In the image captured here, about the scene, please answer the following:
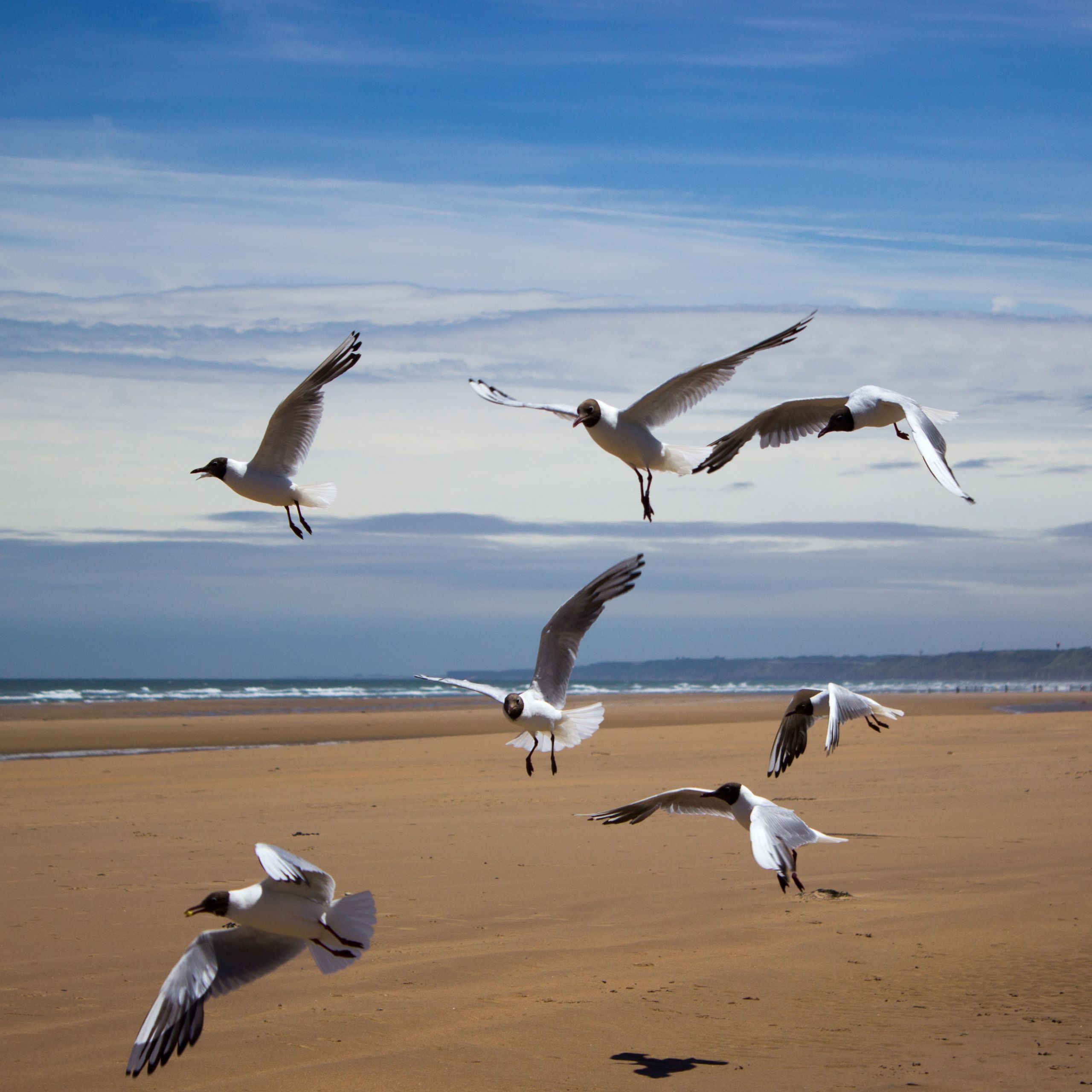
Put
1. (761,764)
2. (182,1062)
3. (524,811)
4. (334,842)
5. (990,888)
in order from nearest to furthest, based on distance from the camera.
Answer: (182,1062) < (990,888) < (334,842) < (524,811) < (761,764)

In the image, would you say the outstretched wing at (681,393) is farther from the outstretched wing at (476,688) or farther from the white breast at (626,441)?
the outstretched wing at (476,688)

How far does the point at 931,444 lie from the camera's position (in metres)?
4.69

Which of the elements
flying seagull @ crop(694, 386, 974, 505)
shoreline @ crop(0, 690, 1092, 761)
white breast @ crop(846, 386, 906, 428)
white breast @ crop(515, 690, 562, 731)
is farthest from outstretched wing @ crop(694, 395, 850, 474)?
shoreline @ crop(0, 690, 1092, 761)

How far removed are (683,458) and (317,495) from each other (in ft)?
6.50

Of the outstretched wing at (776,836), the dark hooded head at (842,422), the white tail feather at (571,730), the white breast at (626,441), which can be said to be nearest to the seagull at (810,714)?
the outstretched wing at (776,836)

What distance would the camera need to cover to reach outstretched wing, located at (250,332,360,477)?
20.8 feet

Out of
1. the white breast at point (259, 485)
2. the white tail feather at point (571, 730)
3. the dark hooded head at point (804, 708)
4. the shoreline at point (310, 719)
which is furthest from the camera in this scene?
the shoreline at point (310, 719)

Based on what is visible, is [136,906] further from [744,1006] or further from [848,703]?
[848,703]

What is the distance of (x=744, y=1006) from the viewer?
6.84 m

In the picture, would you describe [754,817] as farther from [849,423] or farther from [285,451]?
[285,451]

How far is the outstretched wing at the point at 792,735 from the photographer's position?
722 centimetres

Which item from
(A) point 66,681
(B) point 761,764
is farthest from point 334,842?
(A) point 66,681

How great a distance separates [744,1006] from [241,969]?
280 cm

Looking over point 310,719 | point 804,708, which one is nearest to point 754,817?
point 804,708
